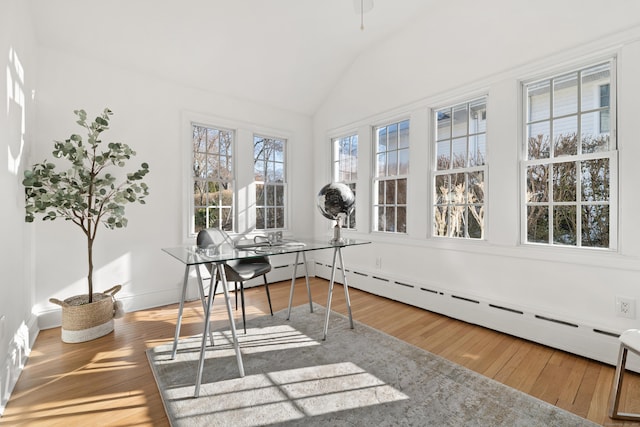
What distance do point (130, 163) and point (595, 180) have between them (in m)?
4.54

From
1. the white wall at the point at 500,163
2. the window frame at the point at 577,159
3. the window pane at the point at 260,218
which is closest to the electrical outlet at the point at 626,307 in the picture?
the white wall at the point at 500,163

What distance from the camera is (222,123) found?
162 inches

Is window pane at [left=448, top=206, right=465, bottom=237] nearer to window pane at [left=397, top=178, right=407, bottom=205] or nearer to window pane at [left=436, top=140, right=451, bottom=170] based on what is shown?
window pane at [left=436, top=140, right=451, bottom=170]

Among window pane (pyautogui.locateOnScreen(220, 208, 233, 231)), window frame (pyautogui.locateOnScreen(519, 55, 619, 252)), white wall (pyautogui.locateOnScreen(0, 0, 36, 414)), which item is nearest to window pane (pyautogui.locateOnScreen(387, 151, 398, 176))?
window frame (pyautogui.locateOnScreen(519, 55, 619, 252))

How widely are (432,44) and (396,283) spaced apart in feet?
9.38

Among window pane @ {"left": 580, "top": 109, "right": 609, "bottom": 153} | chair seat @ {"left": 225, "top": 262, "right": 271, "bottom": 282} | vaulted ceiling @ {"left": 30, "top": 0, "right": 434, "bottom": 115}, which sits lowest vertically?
chair seat @ {"left": 225, "top": 262, "right": 271, "bottom": 282}

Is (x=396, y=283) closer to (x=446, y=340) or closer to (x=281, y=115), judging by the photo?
(x=446, y=340)

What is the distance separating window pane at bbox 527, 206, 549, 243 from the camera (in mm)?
2659

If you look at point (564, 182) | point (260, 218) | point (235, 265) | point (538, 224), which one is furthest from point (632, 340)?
point (260, 218)

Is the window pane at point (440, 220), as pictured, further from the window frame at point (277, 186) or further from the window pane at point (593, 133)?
the window frame at point (277, 186)

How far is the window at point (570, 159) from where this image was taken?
2365 millimetres

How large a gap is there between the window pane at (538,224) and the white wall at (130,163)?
147 inches

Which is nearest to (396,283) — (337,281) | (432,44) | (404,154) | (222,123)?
(337,281)

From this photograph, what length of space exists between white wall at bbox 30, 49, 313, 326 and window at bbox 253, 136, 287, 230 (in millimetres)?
632
